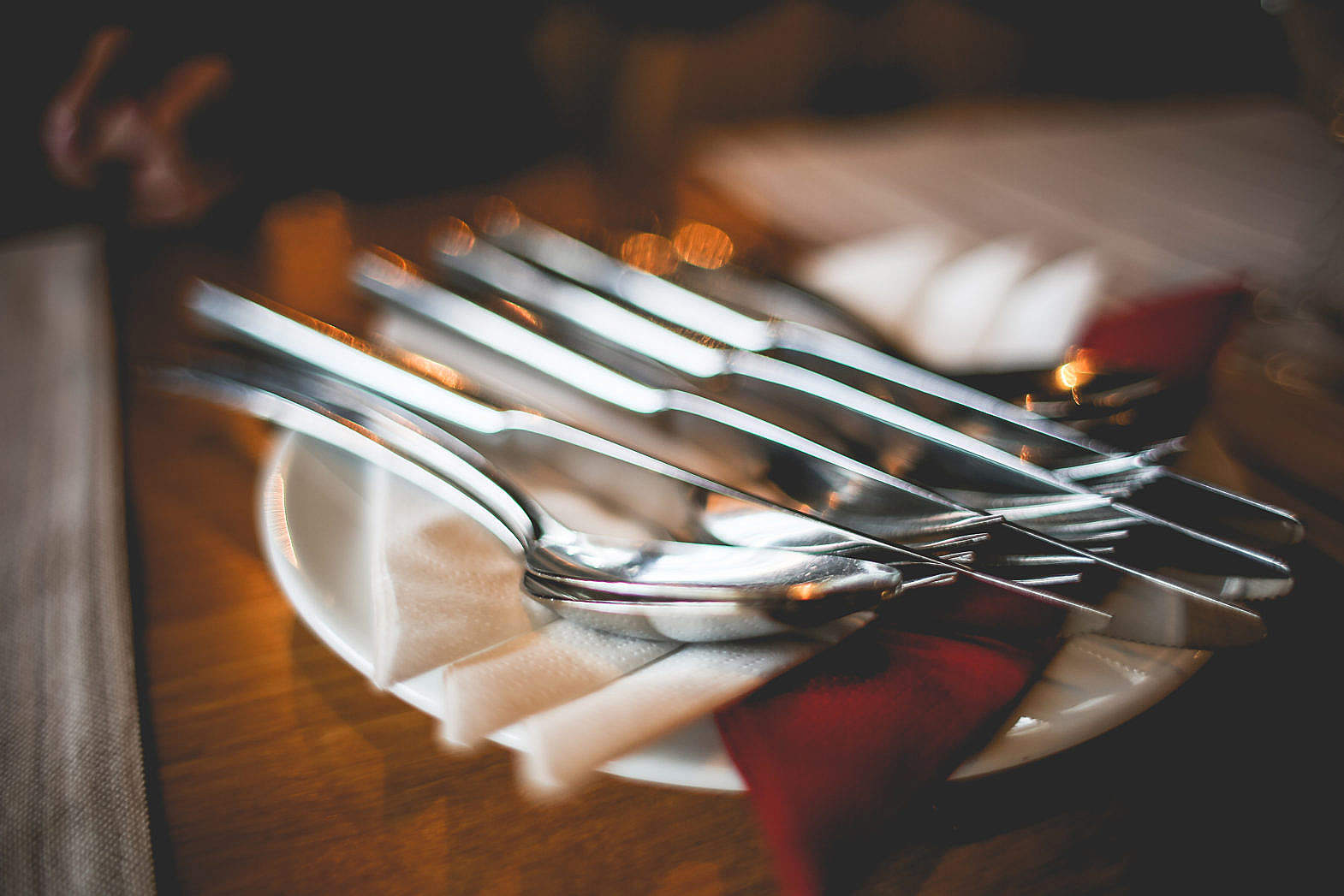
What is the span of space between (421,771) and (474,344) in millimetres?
177

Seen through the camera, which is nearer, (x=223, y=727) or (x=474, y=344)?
(x=223, y=727)

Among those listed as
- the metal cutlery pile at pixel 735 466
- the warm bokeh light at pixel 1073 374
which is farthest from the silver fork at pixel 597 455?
the warm bokeh light at pixel 1073 374

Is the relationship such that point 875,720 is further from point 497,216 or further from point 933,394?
point 497,216

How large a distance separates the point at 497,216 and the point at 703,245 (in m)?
0.14

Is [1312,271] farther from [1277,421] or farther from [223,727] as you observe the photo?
[223,727]

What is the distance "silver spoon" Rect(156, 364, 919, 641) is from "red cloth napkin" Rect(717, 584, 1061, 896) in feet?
0.06

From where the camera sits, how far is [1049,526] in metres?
0.20

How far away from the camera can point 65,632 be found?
0.66 feet

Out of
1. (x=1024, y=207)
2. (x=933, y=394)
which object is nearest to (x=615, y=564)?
(x=933, y=394)

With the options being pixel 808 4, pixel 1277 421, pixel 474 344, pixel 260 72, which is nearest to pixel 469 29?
pixel 260 72

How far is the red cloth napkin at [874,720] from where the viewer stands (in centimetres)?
13

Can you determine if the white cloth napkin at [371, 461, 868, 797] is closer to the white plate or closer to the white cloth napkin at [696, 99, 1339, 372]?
the white plate

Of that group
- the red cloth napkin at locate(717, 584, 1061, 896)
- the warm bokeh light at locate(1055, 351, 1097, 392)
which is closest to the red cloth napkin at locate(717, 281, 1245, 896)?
the red cloth napkin at locate(717, 584, 1061, 896)

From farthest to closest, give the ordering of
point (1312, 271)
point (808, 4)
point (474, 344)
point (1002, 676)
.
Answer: point (808, 4) → point (1312, 271) → point (474, 344) → point (1002, 676)
